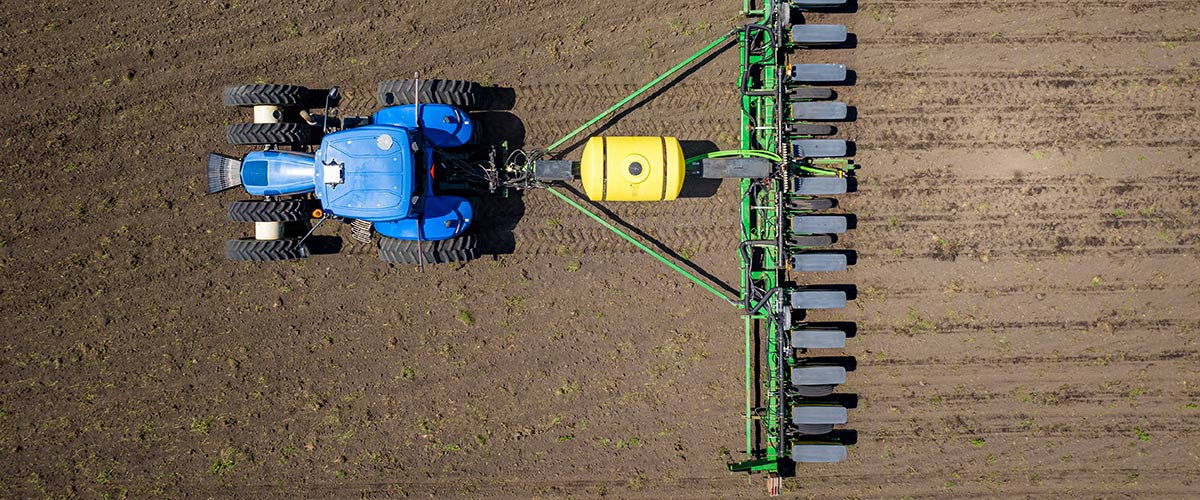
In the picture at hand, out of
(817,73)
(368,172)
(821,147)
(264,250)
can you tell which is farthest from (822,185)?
(264,250)

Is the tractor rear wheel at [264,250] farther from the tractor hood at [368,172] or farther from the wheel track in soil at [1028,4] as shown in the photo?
the wheel track in soil at [1028,4]

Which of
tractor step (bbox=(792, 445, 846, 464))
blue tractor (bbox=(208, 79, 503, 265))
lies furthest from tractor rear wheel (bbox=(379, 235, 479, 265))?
tractor step (bbox=(792, 445, 846, 464))

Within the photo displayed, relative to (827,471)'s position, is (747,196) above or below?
above

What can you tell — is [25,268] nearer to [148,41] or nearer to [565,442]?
[148,41]

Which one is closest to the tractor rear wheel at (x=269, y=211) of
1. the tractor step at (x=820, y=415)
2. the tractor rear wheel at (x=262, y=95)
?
the tractor rear wheel at (x=262, y=95)

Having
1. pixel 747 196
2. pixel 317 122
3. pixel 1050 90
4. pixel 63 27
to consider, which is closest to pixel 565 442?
pixel 747 196

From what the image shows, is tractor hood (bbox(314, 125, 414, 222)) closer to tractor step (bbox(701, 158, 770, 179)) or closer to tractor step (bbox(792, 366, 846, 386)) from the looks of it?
tractor step (bbox(701, 158, 770, 179))
